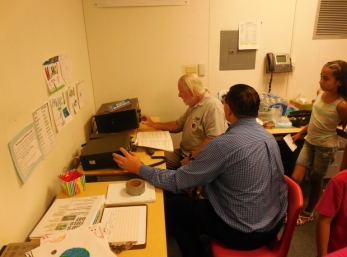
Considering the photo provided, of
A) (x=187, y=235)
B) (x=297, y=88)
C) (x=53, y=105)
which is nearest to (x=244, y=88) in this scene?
(x=187, y=235)

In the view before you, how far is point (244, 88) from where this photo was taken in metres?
1.42

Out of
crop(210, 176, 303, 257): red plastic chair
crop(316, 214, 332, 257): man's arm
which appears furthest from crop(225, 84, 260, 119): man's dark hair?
crop(316, 214, 332, 257): man's arm

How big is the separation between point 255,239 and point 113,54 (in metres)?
2.06

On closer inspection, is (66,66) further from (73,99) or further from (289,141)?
(289,141)

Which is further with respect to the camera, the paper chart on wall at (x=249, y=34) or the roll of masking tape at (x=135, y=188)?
the paper chart on wall at (x=249, y=34)

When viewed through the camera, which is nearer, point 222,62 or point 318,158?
point 318,158

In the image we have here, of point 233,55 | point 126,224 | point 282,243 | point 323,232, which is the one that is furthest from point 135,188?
point 233,55

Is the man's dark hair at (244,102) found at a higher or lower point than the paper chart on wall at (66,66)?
lower

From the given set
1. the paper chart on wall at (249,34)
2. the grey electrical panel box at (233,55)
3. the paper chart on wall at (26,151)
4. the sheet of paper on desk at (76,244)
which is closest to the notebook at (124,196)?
the sheet of paper on desk at (76,244)

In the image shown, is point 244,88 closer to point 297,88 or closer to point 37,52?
point 37,52

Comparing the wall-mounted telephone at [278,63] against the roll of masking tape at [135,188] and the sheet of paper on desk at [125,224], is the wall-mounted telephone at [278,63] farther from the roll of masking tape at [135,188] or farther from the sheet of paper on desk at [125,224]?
the sheet of paper on desk at [125,224]

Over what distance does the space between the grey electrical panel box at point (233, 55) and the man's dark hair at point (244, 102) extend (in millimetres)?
1383

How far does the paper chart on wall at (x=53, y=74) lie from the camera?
153 cm

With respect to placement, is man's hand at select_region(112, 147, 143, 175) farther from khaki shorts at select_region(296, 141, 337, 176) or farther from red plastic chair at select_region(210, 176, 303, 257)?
khaki shorts at select_region(296, 141, 337, 176)
